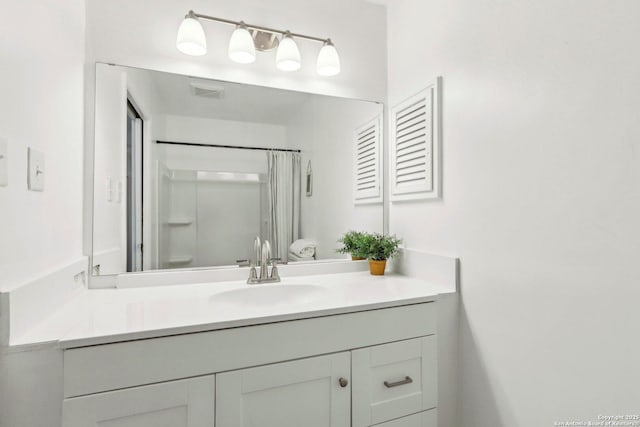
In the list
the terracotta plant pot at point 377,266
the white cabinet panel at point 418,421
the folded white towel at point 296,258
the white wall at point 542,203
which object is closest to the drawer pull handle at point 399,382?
the white cabinet panel at point 418,421

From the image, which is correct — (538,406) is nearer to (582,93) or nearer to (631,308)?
(631,308)

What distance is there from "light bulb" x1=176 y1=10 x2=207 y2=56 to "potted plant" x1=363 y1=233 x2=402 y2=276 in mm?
1148

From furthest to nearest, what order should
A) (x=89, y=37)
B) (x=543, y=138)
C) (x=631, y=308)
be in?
(x=89, y=37) → (x=543, y=138) → (x=631, y=308)

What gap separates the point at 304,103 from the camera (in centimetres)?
160

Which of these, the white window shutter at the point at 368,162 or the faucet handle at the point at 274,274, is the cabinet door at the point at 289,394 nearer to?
the faucet handle at the point at 274,274

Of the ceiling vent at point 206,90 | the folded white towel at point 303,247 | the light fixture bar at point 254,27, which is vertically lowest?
the folded white towel at point 303,247

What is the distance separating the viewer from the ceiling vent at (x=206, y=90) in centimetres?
142

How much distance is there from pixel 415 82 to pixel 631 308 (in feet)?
3.89

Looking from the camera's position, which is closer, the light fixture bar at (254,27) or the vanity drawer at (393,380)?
the vanity drawer at (393,380)

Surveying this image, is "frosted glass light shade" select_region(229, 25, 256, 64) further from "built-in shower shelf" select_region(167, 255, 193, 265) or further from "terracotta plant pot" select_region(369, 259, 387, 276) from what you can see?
"terracotta plant pot" select_region(369, 259, 387, 276)

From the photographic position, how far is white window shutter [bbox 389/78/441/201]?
4.36 ft

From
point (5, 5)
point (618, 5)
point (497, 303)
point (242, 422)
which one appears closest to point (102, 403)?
point (242, 422)

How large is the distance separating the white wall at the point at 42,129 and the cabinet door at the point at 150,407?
0.35m

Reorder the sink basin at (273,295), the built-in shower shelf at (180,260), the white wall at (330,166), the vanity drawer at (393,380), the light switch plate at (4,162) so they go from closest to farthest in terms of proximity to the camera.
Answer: the light switch plate at (4,162) → the vanity drawer at (393,380) → the sink basin at (273,295) → the built-in shower shelf at (180,260) → the white wall at (330,166)
